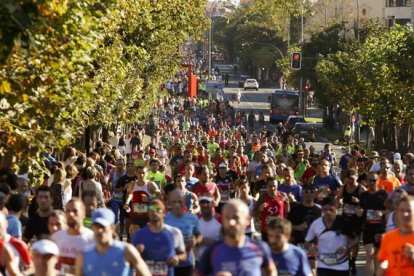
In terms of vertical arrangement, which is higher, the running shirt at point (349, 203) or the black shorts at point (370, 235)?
the running shirt at point (349, 203)

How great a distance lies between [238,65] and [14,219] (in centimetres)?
14713

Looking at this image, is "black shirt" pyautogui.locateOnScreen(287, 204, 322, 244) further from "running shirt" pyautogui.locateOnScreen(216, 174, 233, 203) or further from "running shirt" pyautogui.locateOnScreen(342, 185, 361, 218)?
"running shirt" pyautogui.locateOnScreen(216, 174, 233, 203)

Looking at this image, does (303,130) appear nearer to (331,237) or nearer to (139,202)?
(139,202)

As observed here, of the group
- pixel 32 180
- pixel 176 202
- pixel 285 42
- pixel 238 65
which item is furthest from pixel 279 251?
pixel 238 65

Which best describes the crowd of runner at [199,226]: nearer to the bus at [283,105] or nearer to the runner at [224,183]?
the runner at [224,183]

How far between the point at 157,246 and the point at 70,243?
0.81 metres

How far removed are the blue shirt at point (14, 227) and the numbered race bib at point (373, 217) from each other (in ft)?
17.8

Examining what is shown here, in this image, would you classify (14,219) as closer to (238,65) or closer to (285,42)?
(285,42)

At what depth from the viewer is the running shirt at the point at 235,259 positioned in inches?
317

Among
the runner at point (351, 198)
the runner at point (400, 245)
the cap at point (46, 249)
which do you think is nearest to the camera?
the cap at point (46, 249)


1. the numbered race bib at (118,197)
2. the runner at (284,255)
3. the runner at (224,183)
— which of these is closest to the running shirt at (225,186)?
the runner at (224,183)

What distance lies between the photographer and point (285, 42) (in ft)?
379

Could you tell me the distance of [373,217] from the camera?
14.3 meters

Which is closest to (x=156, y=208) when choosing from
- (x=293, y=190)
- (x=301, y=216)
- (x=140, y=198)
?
(x=301, y=216)
